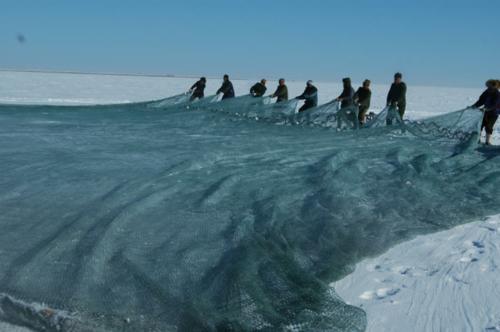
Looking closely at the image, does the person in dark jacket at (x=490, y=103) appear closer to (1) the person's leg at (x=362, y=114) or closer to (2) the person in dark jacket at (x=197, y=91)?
(1) the person's leg at (x=362, y=114)

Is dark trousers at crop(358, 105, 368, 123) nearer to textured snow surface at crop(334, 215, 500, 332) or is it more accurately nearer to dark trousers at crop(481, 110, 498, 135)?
dark trousers at crop(481, 110, 498, 135)

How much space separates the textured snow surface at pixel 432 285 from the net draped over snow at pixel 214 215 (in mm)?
150

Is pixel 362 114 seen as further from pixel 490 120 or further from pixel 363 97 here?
pixel 490 120

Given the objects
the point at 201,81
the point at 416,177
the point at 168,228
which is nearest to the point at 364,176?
the point at 416,177

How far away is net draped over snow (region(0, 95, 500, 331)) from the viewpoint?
2.55m

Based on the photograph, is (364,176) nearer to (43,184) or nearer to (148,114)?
(43,184)

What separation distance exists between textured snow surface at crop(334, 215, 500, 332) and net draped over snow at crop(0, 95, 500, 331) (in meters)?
0.15

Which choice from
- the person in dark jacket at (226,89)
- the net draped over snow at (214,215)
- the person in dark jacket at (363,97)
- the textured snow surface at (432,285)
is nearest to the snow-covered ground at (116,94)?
the person in dark jacket at (226,89)

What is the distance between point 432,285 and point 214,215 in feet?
5.09

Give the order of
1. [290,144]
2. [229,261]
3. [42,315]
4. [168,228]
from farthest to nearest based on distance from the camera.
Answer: [290,144], [168,228], [229,261], [42,315]

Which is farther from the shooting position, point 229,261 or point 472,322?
point 229,261

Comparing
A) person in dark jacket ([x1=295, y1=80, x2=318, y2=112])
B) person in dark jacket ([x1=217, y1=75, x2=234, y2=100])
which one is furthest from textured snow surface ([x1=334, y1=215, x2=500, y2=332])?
person in dark jacket ([x1=217, y1=75, x2=234, y2=100])

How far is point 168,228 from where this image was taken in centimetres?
357

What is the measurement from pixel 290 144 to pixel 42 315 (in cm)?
506
